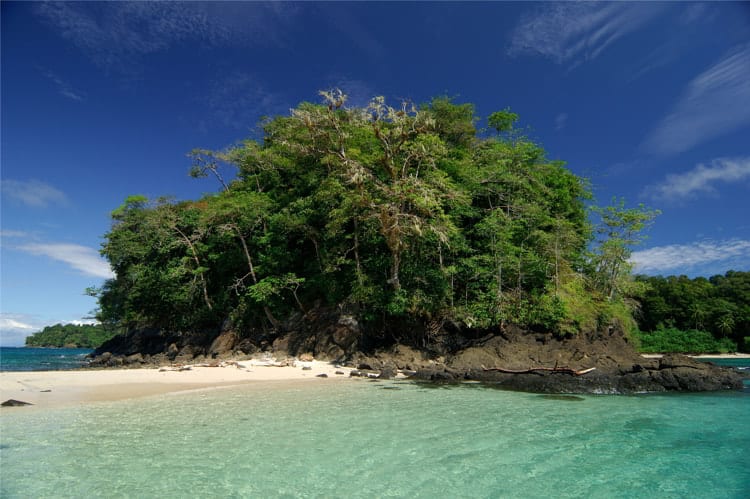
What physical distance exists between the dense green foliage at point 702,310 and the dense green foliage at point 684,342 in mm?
462

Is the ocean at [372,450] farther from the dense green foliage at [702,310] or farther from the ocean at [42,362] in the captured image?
the dense green foliage at [702,310]

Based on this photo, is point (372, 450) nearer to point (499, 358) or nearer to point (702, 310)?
point (499, 358)

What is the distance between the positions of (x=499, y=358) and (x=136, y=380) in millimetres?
12682

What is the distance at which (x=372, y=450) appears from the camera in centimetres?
497

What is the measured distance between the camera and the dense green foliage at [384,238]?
16.6m

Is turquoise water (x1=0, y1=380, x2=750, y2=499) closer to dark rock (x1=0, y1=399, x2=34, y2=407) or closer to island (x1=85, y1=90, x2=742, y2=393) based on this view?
dark rock (x1=0, y1=399, x2=34, y2=407)

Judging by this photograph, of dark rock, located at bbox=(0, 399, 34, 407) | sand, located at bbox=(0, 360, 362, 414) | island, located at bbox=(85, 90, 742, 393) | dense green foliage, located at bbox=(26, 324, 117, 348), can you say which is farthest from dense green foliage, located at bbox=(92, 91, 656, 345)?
dense green foliage, located at bbox=(26, 324, 117, 348)

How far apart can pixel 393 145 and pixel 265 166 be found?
358 inches

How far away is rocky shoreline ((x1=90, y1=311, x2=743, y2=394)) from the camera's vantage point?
1145 centimetres

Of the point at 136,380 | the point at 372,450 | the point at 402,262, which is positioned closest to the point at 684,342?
the point at 402,262

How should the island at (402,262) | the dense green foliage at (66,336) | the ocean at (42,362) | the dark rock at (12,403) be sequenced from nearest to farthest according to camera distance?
the dark rock at (12,403) → the island at (402,262) → the ocean at (42,362) → the dense green foliage at (66,336)

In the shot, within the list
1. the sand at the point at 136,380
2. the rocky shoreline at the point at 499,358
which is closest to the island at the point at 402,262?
the rocky shoreline at the point at 499,358

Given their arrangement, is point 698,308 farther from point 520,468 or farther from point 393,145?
point 520,468

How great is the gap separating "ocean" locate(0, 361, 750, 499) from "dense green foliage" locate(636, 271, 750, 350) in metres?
42.9
